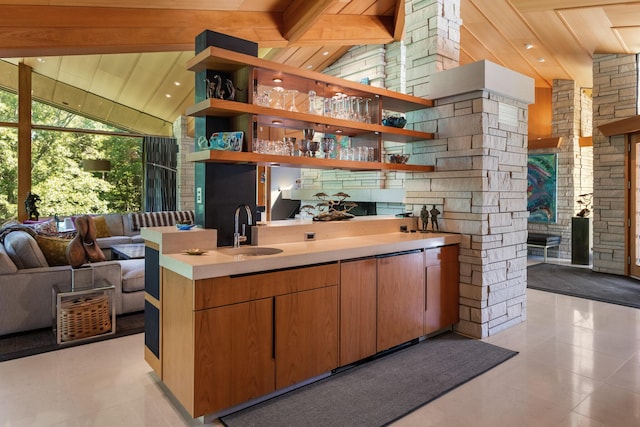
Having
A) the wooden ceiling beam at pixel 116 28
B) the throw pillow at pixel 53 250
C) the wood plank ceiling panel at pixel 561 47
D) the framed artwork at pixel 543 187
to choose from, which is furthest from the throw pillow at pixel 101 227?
the framed artwork at pixel 543 187

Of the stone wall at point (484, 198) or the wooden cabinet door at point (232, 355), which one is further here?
the stone wall at point (484, 198)

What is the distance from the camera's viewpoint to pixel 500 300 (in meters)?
3.94

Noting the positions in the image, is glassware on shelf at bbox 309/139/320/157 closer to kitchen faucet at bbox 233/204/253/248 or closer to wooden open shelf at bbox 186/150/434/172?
wooden open shelf at bbox 186/150/434/172

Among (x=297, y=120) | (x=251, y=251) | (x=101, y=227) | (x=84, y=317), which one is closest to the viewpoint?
(x=251, y=251)

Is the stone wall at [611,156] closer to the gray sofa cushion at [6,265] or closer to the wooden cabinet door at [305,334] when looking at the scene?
the wooden cabinet door at [305,334]

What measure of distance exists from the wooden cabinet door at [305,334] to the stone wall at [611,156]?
623 cm

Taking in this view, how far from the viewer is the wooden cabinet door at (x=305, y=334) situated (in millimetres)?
2549

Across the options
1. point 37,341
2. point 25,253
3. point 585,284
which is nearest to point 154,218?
point 25,253

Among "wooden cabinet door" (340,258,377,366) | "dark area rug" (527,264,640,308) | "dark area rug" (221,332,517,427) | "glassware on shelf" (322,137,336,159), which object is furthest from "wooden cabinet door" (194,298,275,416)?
"dark area rug" (527,264,640,308)

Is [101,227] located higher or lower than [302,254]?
lower

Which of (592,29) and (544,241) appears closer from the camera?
(592,29)

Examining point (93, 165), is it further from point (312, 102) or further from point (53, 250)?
point (312, 102)

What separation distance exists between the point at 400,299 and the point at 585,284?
427 centimetres

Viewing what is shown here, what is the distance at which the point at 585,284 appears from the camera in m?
5.96
